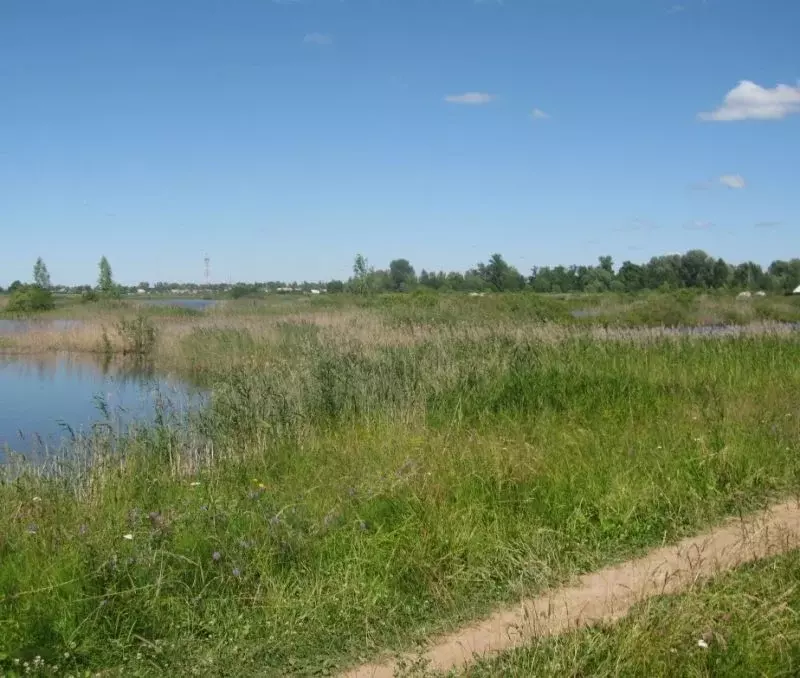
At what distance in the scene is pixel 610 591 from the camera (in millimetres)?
4844

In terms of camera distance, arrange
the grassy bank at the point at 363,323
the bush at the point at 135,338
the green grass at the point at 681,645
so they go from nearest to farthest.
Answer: the green grass at the point at 681,645 → the grassy bank at the point at 363,323 → the bush at the point at 135,338

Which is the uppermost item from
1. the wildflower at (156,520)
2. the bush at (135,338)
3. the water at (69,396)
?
the bush at (135,338)

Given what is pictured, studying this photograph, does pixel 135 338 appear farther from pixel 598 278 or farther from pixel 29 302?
pixel 598 278

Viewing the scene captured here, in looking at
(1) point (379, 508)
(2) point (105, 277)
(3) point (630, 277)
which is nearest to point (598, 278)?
(3) point (630, 277)

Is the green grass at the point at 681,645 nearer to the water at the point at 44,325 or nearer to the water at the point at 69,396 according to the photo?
the water at the point at 69,396

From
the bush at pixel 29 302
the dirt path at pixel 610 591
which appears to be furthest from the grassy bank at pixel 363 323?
the dirt path at pixel 610 591

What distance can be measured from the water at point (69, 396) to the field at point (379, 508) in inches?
53.9

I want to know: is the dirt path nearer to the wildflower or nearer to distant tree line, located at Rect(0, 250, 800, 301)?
the wildflower

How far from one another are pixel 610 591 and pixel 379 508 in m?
2.13

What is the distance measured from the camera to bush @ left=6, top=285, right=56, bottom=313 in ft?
152

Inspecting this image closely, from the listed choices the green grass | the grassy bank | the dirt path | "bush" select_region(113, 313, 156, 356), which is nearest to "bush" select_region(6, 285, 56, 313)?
the grassy bank

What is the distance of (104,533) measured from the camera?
18.4ft

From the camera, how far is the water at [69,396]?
11.4m

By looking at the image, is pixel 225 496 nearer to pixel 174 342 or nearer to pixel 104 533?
pixel 104 533
